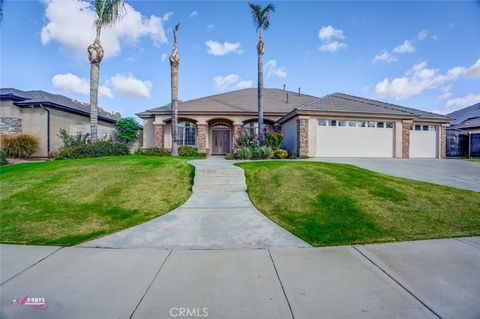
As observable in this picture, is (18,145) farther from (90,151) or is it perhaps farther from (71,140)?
(90,151)

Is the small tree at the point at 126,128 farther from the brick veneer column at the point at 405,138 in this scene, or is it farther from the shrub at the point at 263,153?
the brick veneer column at the point at 405,138

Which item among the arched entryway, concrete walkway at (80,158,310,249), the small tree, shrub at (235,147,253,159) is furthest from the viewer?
the arched entryway

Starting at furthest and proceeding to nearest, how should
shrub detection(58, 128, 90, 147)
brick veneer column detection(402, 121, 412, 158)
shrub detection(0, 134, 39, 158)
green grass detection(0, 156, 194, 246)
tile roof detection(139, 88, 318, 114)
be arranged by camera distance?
tile roof detection(139, 88, 318, 114), brick veneer column detection(402, 121, 412, 158), shrub detection(58, 128, 90, 147), shrub detection(0, 134, 39, 158), green grass detection(0, 156, 194, 246)

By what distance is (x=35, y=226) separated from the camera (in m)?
4.47

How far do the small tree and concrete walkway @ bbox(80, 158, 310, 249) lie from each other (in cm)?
1472

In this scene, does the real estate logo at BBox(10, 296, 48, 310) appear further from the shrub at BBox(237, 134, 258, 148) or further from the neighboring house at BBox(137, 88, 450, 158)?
the neighboring house at BBox(137, 88, 450, 158)

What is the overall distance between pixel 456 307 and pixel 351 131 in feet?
48.2

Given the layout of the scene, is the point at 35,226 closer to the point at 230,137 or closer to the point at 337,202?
the point at 337,202

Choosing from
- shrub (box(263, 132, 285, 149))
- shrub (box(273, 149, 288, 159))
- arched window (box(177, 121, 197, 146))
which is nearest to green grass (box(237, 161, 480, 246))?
shrub (box(273, 149, 288, 159))

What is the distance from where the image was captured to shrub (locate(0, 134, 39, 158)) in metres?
14.3

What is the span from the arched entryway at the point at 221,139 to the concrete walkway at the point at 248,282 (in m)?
16.4

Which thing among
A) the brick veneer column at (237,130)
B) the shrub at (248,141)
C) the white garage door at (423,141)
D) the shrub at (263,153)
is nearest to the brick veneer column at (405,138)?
the white garage door at (423,141)

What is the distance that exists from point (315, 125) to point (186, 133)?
10.8 m

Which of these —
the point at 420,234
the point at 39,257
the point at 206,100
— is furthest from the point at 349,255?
the point at 206,100
